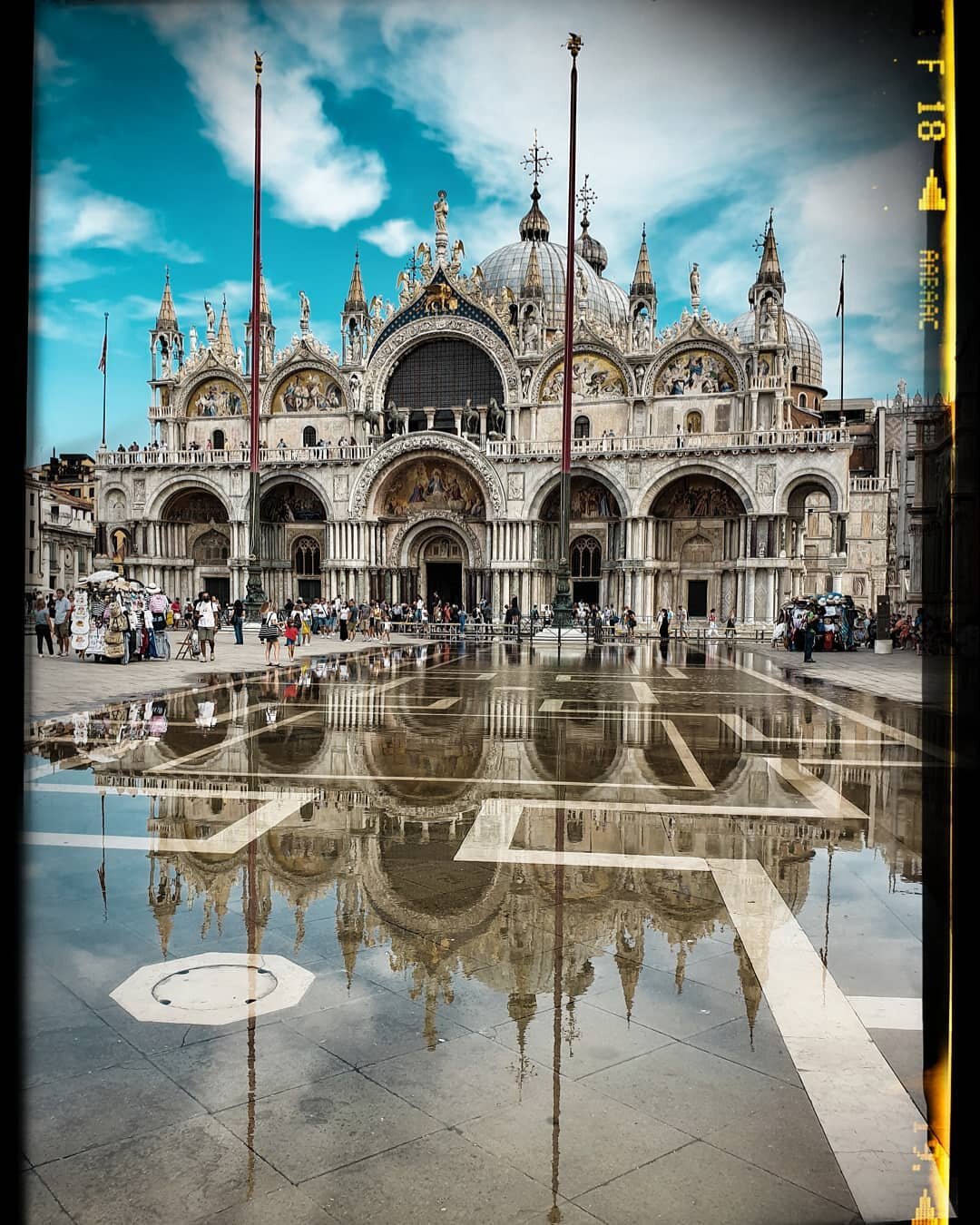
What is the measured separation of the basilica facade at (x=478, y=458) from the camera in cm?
3925

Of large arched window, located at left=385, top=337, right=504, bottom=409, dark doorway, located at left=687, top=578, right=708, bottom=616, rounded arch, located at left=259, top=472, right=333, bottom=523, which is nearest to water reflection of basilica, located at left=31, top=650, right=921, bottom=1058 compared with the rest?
dark doorway, located at left=687, top=578, right=708, bottom=616

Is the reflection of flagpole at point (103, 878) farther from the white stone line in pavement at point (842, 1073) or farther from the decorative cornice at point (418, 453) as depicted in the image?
the decorative cornice at point (418, 453)

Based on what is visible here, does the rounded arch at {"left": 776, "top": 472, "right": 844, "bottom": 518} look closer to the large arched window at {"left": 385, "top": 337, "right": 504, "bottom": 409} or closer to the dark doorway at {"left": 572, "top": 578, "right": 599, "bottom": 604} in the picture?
the dark doorway at {"left": 572, "top": 578, "right": 599, "bottom": 604}

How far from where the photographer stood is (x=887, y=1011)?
384 cm

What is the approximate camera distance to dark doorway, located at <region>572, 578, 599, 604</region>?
139ft

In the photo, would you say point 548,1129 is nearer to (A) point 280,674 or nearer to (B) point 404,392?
(A) point 280,674

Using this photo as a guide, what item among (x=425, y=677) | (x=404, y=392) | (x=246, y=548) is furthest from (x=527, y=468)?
(x=425, y=677)

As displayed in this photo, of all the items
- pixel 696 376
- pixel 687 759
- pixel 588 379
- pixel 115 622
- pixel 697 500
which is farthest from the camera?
pixel 588 379

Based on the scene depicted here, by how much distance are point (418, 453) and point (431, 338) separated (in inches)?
234

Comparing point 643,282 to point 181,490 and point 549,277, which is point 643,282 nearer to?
point 549,277

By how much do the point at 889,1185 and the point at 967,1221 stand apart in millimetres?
1163

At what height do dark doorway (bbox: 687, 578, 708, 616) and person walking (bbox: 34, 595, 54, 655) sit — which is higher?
dark doorway (bbox: 687, 578, 708, 616)

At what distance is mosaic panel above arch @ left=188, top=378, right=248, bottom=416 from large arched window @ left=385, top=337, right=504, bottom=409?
7576 mm

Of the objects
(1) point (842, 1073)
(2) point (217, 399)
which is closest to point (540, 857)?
(1) point (842, 1073)
